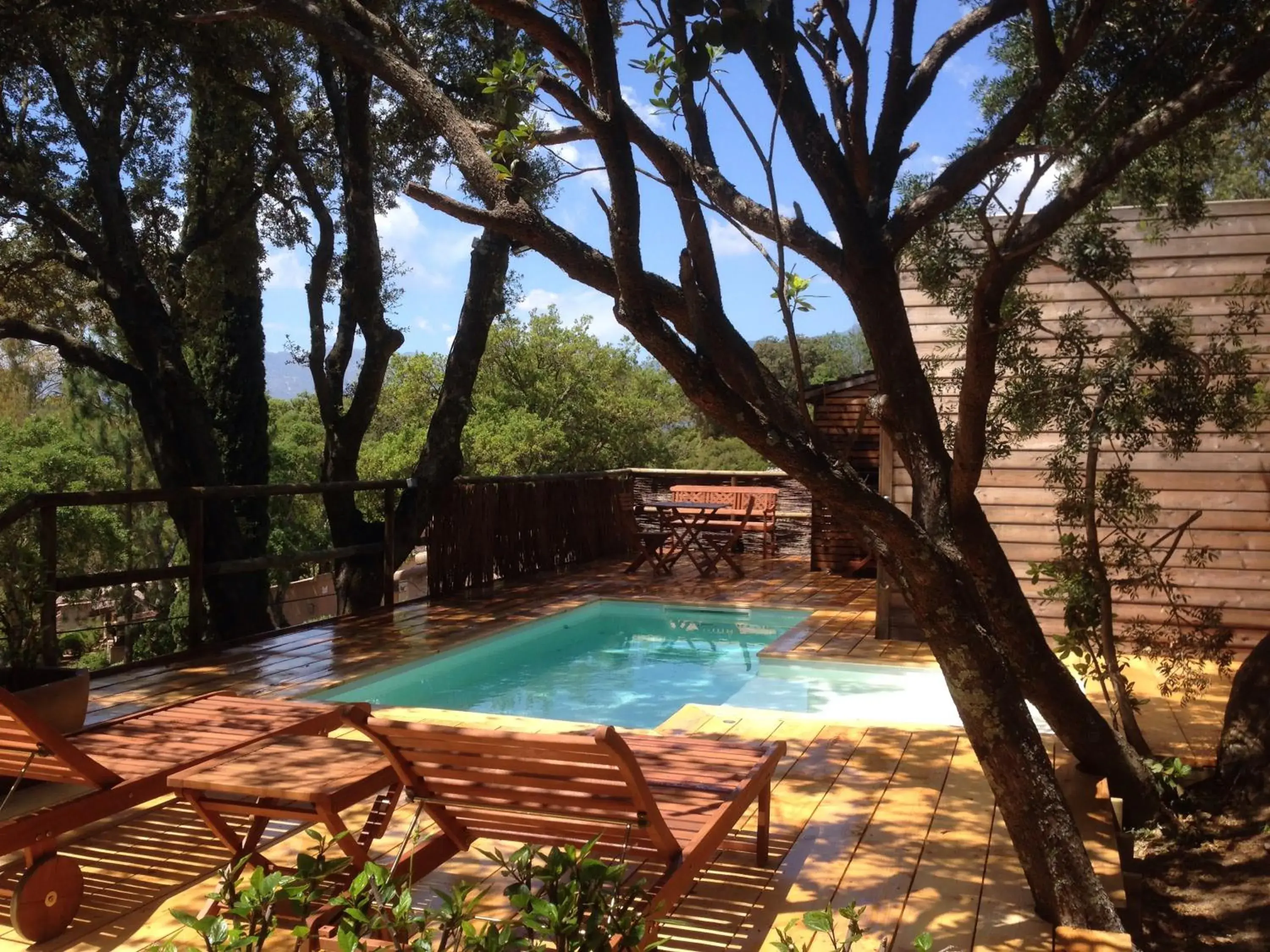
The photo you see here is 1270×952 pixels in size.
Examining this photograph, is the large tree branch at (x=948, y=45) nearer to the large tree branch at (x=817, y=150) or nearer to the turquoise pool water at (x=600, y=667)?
the large tree branch at (x=817, y=150)

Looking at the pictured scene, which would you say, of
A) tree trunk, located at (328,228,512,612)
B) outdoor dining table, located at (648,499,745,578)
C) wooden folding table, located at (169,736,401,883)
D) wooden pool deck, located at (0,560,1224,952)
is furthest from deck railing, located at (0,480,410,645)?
outdoor dining table, located at (648,499,745,578)

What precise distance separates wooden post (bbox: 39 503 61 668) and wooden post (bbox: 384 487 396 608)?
3516 mm

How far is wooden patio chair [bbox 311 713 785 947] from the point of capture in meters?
2.50

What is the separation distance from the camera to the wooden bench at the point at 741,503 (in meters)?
12.0

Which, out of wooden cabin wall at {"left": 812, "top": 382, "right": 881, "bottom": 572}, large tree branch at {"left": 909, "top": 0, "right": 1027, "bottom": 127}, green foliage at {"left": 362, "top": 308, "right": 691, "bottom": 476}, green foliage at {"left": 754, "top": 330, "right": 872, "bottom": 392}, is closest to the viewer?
large tree branch at {"left": 909, "top": 0, "right": 1027, "bottom": 127}

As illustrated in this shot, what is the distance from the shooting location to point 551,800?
267 cm

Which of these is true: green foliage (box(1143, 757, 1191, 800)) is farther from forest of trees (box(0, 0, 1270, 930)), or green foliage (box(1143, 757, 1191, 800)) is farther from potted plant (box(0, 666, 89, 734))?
potted plant (box(0, 666, 89, 734))

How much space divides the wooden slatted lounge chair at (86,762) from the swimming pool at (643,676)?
82.9 inches

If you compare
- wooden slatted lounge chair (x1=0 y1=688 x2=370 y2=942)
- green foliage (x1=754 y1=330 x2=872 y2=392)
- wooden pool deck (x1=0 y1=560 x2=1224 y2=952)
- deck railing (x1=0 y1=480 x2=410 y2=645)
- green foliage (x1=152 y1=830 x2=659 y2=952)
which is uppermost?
green foliage (x1=754 y1=330 x2=872 y2=392)

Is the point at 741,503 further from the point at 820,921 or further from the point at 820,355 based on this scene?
the point at 820,355

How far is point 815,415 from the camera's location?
11.4 m

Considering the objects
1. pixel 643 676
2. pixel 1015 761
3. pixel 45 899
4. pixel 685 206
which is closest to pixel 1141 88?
pixel 685 206

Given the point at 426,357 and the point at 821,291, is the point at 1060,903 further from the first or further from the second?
the point at 426,357

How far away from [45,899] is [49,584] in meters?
3.11
